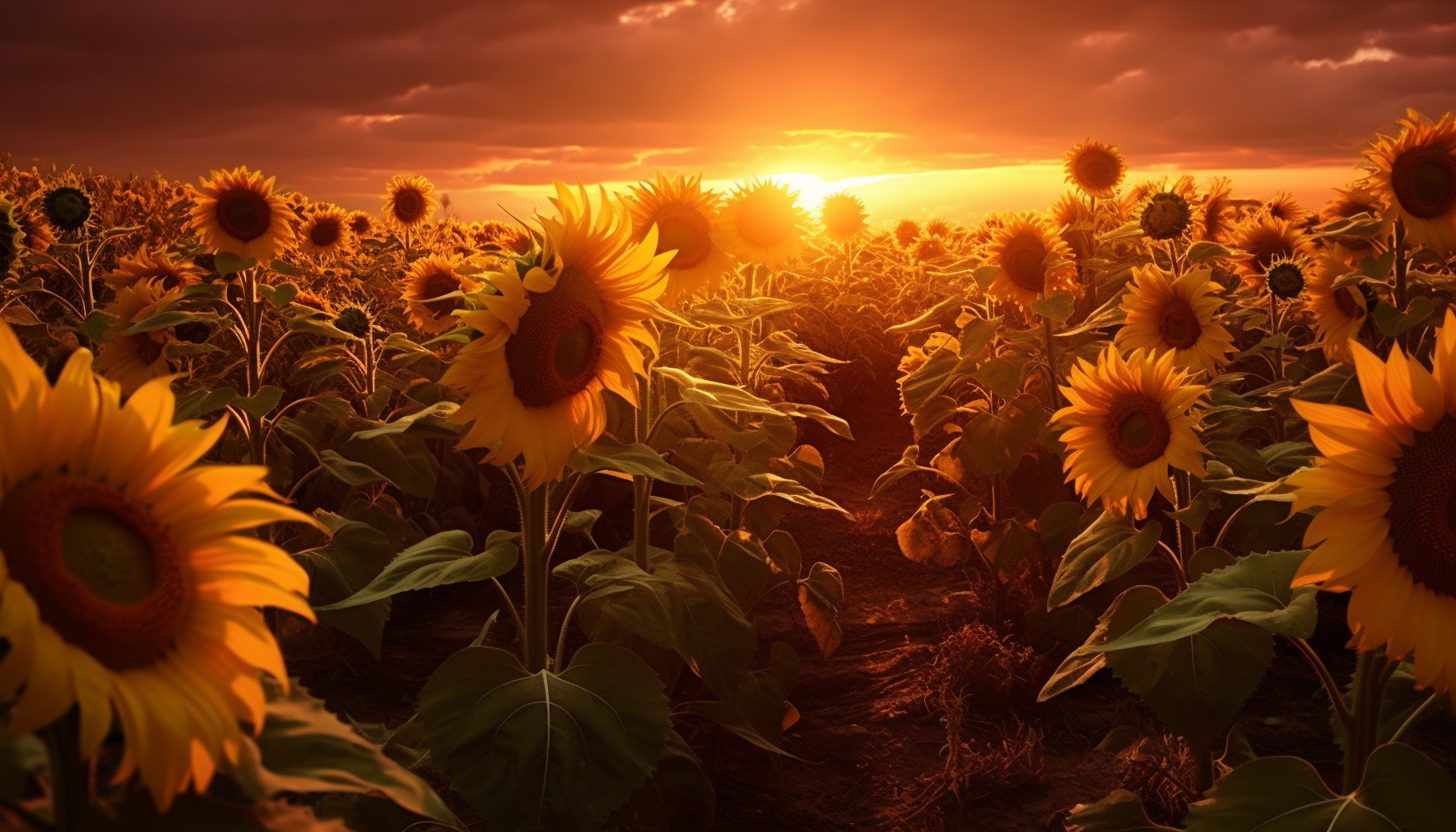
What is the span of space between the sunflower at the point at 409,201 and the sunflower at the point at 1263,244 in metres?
6.98

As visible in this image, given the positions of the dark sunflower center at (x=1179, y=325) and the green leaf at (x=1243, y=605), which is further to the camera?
the dark sunflower center at (x=1179, y=325)

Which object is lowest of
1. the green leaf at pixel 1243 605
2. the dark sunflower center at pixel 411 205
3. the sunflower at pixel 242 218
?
the green leaf at pixel 1243 605

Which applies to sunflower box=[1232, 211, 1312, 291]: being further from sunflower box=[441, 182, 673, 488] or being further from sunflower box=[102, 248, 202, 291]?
sunflower box=[102, 248, 202, 291]

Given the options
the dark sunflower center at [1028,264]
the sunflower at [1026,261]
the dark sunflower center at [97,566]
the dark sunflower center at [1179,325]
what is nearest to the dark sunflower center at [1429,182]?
the dark sunflower center at [1179,325]

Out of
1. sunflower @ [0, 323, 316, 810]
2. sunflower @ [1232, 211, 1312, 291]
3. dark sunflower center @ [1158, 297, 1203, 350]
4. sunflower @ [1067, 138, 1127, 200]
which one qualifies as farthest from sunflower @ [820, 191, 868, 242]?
sunflower @ [0, 323, 316, 810]

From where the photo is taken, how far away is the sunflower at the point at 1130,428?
121 inches

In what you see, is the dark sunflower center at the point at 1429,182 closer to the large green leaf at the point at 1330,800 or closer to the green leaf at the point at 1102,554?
the green leaf at the point at 1102,554

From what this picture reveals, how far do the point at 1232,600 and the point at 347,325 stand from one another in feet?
12.6

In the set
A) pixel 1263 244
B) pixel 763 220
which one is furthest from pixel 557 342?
pixel 1263 244

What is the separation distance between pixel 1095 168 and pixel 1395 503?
20.4 feet

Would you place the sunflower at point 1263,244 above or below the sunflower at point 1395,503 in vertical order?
above

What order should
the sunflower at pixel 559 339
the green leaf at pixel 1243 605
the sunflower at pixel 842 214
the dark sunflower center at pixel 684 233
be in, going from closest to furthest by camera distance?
the green leaf at pixel 1243 605 → the sunflower at pixel 559 339 → the dark sunflower center at pixel 684 233 → the sunflower at pixel 842 214

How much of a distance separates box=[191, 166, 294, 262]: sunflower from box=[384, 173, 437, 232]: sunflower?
5063mm

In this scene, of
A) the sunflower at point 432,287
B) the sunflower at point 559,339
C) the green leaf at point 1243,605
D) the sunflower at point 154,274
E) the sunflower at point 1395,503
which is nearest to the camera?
the sunflower at point 1395,503
